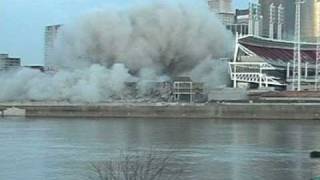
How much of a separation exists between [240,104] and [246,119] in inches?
103

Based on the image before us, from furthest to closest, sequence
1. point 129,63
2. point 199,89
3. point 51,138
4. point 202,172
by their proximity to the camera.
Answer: point 129,63 < point 199,89 < point 51,138 < point 202,172

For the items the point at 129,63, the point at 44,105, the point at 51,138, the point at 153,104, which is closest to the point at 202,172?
the point at 51,138

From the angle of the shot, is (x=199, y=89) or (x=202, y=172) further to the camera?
(x=199, y=89)

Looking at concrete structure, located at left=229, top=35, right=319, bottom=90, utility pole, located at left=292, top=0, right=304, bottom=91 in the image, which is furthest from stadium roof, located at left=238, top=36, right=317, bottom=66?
utility pole, located at left=292, top=0, right=304, bottom=91

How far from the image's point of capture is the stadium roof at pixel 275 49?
85.5 metres

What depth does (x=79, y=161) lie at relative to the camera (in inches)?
937

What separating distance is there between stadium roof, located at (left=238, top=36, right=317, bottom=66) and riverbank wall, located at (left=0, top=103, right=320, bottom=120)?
20.9m

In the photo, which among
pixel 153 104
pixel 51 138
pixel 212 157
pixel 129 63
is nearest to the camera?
pixel 212 157

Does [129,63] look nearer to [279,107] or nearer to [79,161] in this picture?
[279,107]

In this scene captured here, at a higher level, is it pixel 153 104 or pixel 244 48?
pixel 244 48

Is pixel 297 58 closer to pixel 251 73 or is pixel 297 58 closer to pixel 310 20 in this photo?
pixel 251 73

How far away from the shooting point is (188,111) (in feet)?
217

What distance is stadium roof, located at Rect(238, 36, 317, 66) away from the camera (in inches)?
3366

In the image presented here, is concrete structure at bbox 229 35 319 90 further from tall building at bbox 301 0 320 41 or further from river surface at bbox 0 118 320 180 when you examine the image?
river surface at bbox 0 118 320 180
